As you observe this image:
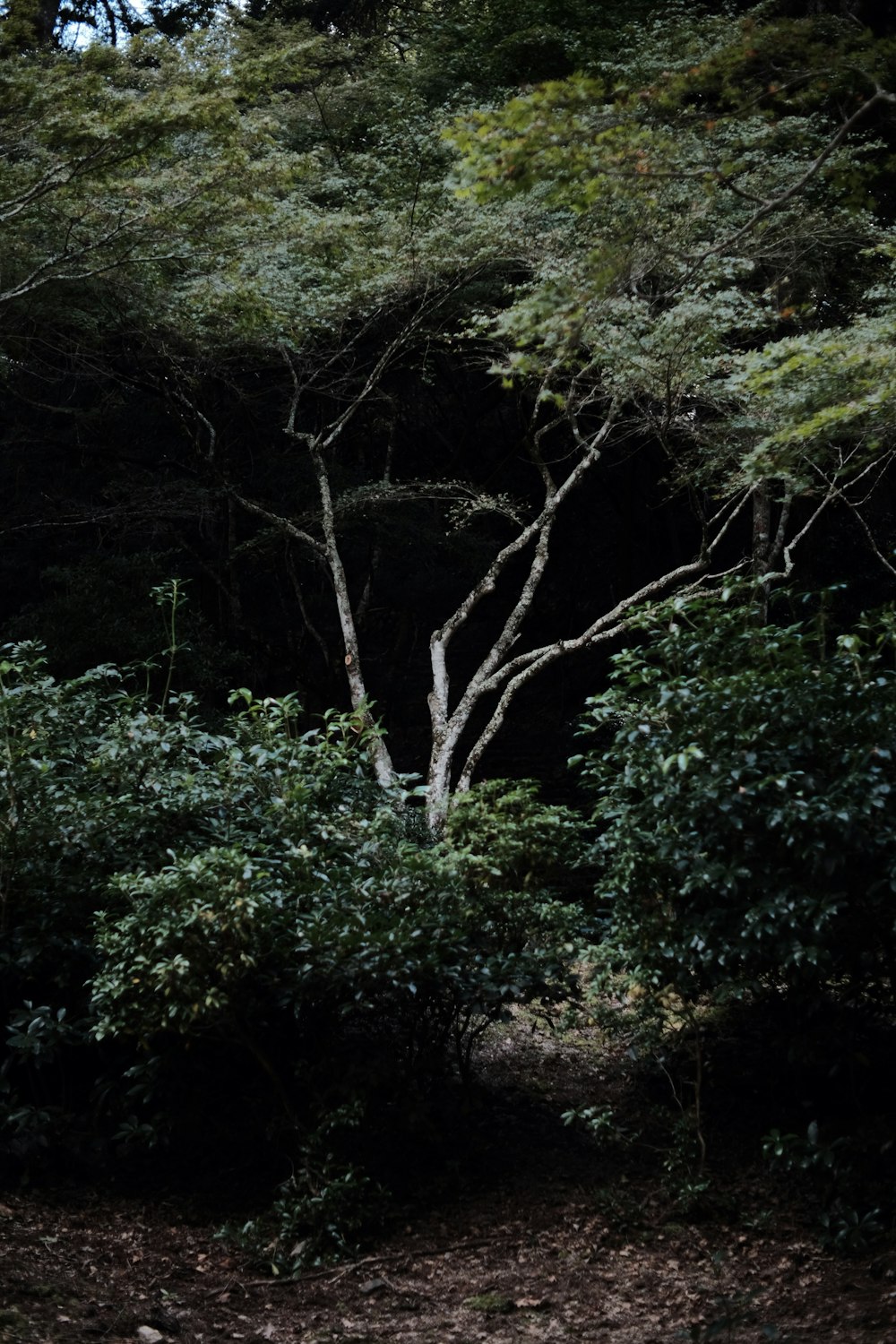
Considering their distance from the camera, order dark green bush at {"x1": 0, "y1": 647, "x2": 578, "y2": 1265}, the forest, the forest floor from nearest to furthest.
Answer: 1. the forest floor
2. the forest
3. dark green bush at {"x1": 0, "y1": 647, "x2": 578, "y2": 1265}

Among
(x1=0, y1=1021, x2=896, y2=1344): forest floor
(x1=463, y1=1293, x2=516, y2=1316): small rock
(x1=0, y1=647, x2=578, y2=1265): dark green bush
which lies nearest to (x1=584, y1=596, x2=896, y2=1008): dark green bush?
(x1=0, y1=647, x2=578, y2=1265): dark green bush

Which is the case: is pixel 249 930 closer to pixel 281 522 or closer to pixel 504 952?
pixel 504 952

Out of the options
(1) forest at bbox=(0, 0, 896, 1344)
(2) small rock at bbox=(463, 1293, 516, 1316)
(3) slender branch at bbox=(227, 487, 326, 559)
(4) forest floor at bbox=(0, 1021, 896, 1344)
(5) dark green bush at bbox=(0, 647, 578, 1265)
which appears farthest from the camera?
(3) slender branch at bbox=(227, 487, 326, 559)

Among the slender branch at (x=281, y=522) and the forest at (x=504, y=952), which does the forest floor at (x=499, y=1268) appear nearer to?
the forest at (x=504, y=952)

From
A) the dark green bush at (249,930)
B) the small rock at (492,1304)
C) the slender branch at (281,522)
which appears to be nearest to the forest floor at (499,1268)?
the small rock at (492,1304)

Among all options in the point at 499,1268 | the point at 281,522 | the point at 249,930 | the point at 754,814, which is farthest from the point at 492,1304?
the point at 281,522

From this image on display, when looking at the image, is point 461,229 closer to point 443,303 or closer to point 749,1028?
point 443,303

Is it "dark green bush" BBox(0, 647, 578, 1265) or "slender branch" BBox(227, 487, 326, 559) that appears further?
"slender branch" BBox(227, 487, 326, 559)

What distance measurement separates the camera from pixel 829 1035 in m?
4.25

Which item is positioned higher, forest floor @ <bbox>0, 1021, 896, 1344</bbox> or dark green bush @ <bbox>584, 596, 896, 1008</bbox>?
dark green bush @ <bbox>584, 596, 896, 1008</bbox>

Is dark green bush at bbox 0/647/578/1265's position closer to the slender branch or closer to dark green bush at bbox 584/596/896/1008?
dark green bush at bbox 584/596/896/1008

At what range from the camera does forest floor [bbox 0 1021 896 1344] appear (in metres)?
3.38

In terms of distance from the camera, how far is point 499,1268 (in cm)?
377

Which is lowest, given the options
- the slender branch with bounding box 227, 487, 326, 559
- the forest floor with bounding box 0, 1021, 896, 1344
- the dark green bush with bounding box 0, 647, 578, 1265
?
the forest floor with bounding box 0, 1021, 896, 1344
